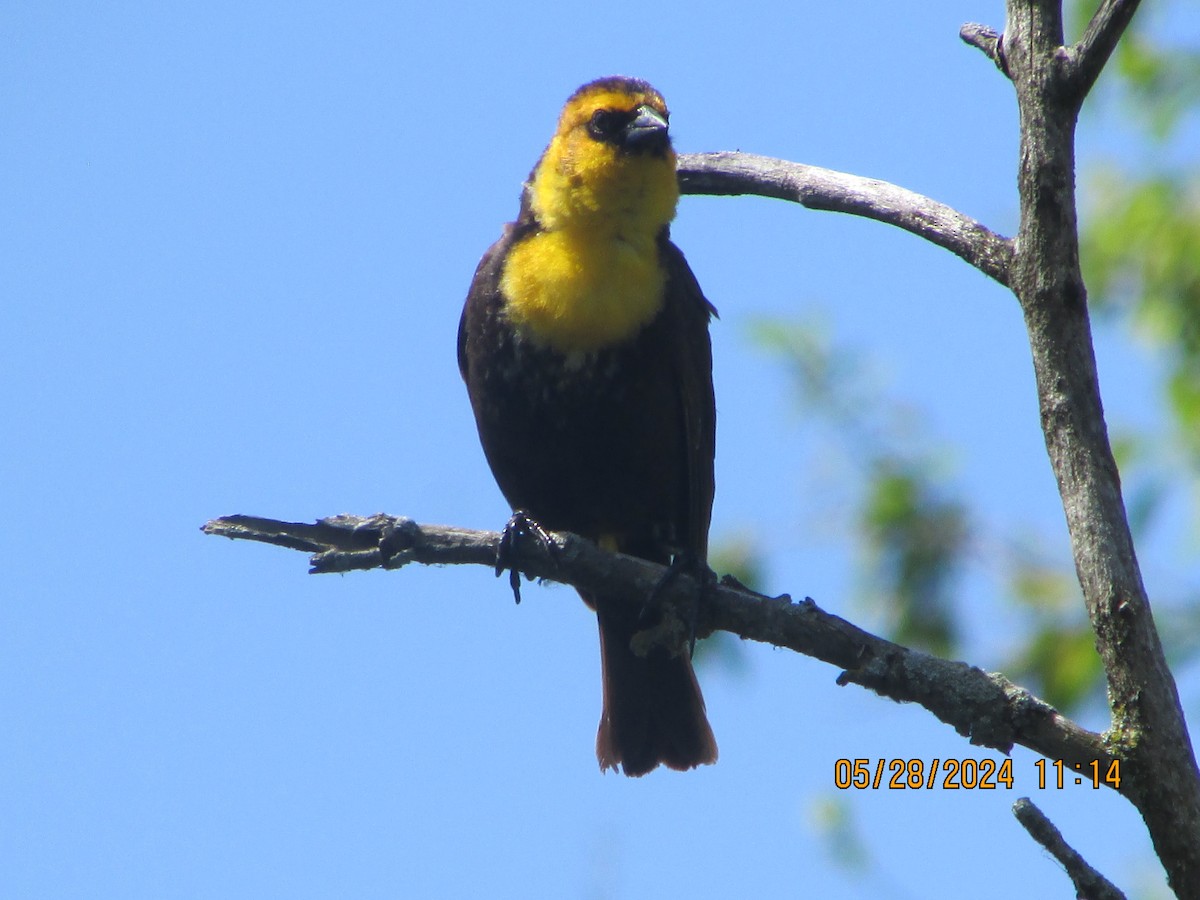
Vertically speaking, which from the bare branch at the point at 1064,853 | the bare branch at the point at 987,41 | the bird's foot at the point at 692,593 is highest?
the bare branch at the point at 987,41

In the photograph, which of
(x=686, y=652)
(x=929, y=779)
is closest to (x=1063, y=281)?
(x=929, y=779)

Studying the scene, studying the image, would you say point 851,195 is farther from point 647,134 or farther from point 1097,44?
point 647,134

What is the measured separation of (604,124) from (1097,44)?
2.15 m

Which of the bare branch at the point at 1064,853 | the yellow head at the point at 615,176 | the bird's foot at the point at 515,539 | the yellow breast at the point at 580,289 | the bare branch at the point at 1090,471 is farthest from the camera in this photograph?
the yellow head at the point at 615,176

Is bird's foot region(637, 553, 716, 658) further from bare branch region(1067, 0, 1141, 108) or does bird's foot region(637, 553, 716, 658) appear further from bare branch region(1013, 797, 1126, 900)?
bare branch region(1067, 0, 1141, 108)

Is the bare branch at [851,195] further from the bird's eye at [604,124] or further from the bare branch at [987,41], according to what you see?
the bird's eye at [604,124]

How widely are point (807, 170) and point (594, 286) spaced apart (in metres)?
1.11

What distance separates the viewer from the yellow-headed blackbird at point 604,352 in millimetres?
4211

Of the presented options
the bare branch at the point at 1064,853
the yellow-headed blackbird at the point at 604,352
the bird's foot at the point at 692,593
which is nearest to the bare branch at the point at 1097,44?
the bare branch at the point at 1064,853

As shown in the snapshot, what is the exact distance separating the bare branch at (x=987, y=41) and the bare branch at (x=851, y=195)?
302 millimetres

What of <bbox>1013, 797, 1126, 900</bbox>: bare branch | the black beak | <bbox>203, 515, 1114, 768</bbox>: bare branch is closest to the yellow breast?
the black beak

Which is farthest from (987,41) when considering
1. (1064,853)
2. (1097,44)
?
(1064,853)

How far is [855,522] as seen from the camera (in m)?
4.98

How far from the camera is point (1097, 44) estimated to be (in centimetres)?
258
